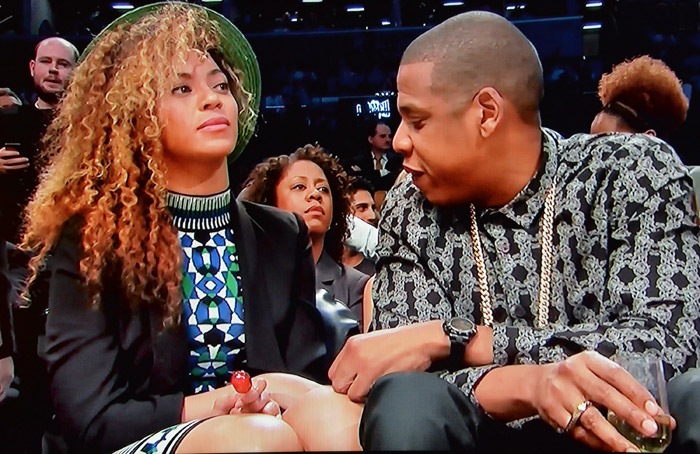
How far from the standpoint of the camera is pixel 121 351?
60.6 inches

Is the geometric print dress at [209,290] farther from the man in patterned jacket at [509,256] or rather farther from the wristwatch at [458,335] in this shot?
the wristwatch at [458,335]

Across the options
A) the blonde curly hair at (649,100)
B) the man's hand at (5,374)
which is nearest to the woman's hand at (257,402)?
the man's hand at (5,374)

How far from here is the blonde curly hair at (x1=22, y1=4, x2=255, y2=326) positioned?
1.55 meters

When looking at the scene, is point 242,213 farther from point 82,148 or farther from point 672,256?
point 672,256

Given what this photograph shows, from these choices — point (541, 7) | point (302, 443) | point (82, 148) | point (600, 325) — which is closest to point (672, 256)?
point (600, 325)

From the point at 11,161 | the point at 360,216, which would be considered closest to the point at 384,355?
the point at 11,161

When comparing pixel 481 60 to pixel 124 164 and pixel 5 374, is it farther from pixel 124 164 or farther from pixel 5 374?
pixel 5 374

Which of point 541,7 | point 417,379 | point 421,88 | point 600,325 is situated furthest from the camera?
point 541,7

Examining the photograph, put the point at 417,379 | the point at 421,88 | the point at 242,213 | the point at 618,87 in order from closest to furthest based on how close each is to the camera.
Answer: the point at 417,379
the point at 421,88
the point at 242,213
the point at 618,87

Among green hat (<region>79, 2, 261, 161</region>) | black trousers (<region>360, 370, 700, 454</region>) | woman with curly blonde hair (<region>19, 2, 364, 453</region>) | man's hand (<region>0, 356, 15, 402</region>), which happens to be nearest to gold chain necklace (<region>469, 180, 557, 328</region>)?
black trousers (<region>360, 370, 700, 454</region>)

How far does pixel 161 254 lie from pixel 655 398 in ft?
2.97

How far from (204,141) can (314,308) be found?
41cm

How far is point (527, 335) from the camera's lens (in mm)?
1292

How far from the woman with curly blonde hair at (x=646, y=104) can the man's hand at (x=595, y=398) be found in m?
2.08
